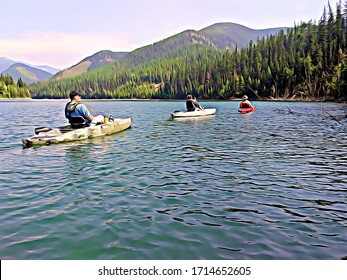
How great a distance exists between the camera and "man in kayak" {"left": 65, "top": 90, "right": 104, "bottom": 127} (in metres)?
15.8

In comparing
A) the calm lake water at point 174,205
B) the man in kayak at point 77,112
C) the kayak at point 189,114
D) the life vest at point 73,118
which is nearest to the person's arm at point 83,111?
the man in kayak at point 77,112

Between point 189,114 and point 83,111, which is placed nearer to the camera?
point 83,111

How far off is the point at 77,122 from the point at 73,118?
41cm

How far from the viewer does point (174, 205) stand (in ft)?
23.9

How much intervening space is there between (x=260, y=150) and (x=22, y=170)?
10.1 m

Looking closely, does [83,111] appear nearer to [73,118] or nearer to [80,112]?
[80,112]

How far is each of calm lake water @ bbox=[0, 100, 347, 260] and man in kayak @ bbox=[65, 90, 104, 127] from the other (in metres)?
3.32

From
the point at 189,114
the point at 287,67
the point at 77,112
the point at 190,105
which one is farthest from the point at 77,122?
the point at 287,67

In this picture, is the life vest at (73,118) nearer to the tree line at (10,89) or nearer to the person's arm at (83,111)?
the person's arm at (83,111)

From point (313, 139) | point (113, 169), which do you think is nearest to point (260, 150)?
point (313, 139)

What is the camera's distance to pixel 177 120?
1237 inches

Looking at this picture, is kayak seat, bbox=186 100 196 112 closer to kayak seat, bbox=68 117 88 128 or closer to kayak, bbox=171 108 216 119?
kayak, bbox=171 108 216 119

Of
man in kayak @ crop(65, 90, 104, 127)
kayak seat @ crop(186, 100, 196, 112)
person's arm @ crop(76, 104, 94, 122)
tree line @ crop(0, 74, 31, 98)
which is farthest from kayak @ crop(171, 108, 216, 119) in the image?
tree line @ crop(0, 74, 31, 98)

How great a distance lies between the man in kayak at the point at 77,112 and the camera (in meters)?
15.8
